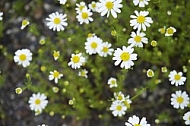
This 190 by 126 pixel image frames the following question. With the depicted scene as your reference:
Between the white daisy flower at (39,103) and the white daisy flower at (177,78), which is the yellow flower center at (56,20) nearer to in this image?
the white daisy flower at (39,103)

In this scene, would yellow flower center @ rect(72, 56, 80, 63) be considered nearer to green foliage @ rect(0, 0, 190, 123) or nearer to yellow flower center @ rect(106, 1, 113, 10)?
green foliage @ rect(0, 0, 190, 123)

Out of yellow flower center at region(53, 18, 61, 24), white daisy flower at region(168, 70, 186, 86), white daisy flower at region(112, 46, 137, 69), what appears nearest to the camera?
white daisy flower at region(112, 46, 137, 69)

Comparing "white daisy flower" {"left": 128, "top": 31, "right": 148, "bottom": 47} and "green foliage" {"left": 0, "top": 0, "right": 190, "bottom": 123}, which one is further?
"green foliage" {"left": 0, "top": 0, "right": 190, "bottom": 123}

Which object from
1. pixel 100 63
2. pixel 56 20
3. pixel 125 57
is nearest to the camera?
pixel 125 57

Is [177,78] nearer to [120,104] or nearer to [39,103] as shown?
[120,104]

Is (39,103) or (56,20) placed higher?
(56,20)

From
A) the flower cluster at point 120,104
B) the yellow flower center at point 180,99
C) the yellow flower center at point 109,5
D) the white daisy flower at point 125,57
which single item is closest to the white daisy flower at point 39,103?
the flower cluster at point 120,104

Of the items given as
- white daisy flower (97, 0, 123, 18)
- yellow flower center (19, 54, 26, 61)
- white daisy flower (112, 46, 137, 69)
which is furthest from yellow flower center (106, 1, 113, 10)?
yellow flower center (19, 54, 26, 61)

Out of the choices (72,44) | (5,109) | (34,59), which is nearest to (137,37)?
(72,44)

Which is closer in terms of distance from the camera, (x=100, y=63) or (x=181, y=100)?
(x=181, y=100)

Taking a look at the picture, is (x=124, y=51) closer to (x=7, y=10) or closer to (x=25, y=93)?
(x=25, y=93)

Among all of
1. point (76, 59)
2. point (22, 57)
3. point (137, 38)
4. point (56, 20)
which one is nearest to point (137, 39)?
point (137, 38)
